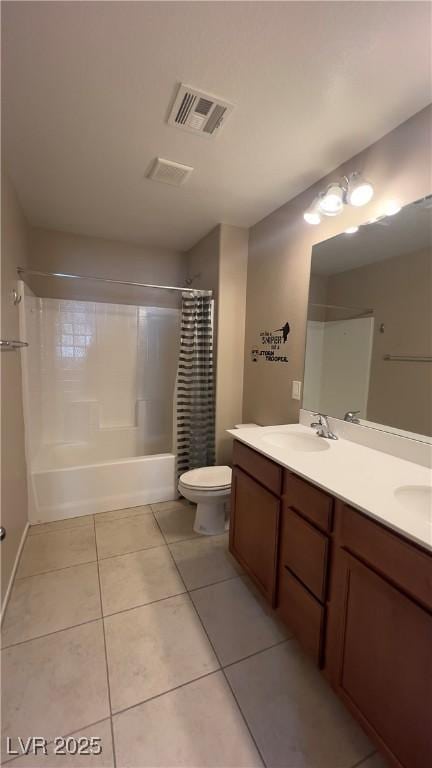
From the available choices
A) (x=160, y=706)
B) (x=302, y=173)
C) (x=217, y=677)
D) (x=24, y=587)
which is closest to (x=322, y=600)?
(x=217, y=677)

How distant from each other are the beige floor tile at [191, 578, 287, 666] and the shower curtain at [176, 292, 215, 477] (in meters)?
1.08

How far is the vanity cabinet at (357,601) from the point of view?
2.64ft

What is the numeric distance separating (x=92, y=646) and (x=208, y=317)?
213cm

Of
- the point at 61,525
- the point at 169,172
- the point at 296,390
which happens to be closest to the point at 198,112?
the point at 169,172

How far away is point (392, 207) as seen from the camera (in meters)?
1.42

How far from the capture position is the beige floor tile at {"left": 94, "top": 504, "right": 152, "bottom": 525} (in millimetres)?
2350

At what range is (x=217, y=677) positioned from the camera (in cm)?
123

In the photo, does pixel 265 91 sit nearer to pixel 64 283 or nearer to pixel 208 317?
pixel 208 317

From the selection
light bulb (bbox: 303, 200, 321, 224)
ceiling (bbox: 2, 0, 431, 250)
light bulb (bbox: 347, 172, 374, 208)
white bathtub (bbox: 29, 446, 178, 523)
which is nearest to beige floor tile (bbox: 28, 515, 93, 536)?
white bathtub (bbox: 29, 446, 178, 523)

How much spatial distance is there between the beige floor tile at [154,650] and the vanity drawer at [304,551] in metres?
0.54

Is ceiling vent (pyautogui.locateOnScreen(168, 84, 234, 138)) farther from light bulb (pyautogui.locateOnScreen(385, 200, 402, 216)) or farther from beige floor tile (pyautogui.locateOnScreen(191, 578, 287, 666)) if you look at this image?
beige floor tile (pyautogui.locateOnScreen(191, 578, 287, 666))

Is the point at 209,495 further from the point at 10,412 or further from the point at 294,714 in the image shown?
the point at 10,412

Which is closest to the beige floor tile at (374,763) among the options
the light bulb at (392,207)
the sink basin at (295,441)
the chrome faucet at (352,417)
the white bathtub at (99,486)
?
the sink basin at (295,441)

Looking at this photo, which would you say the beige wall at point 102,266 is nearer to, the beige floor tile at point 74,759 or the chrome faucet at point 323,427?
the chrome faucet at point 323,427
